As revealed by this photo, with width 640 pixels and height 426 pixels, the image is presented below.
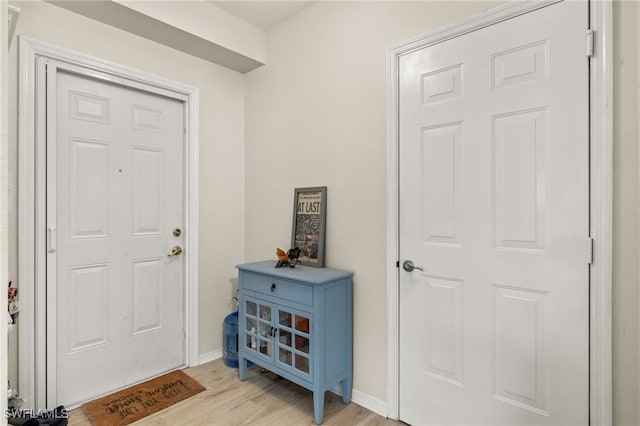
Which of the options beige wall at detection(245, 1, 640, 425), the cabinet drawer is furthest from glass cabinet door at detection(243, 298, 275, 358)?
beige wall at detection(245, 1, 640, 425)

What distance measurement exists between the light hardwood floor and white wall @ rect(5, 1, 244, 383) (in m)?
0.57

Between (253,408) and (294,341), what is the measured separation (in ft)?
1.62

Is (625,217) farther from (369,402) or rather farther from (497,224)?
(369,402)

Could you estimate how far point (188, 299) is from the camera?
8.74 feet

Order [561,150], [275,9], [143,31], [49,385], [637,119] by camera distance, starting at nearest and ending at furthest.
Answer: [637,119] < [561,150] < [49,385] < [143,31] < [275,9]

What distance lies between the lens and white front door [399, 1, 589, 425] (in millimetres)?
1445

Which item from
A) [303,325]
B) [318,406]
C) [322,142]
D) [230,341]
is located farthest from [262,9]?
[318,406]

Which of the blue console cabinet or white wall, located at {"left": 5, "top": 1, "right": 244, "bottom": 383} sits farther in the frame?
white wall, located at {"left": 5, "top": 1, "right": 244, "bottom": 383}

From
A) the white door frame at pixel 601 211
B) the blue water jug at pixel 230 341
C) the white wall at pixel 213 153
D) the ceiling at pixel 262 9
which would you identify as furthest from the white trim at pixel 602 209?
the white wall at pixel 213 153

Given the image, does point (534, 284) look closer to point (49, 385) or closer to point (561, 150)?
point (561, 150)

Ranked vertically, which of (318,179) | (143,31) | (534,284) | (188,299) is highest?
(143,31)

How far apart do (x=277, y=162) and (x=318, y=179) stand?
48 centimetres

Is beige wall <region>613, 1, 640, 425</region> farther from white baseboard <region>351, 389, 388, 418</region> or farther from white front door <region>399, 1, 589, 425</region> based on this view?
white baseboard <region>351, 389, 388, 418</region>

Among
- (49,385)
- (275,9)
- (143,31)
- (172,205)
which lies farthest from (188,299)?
(275,9)
